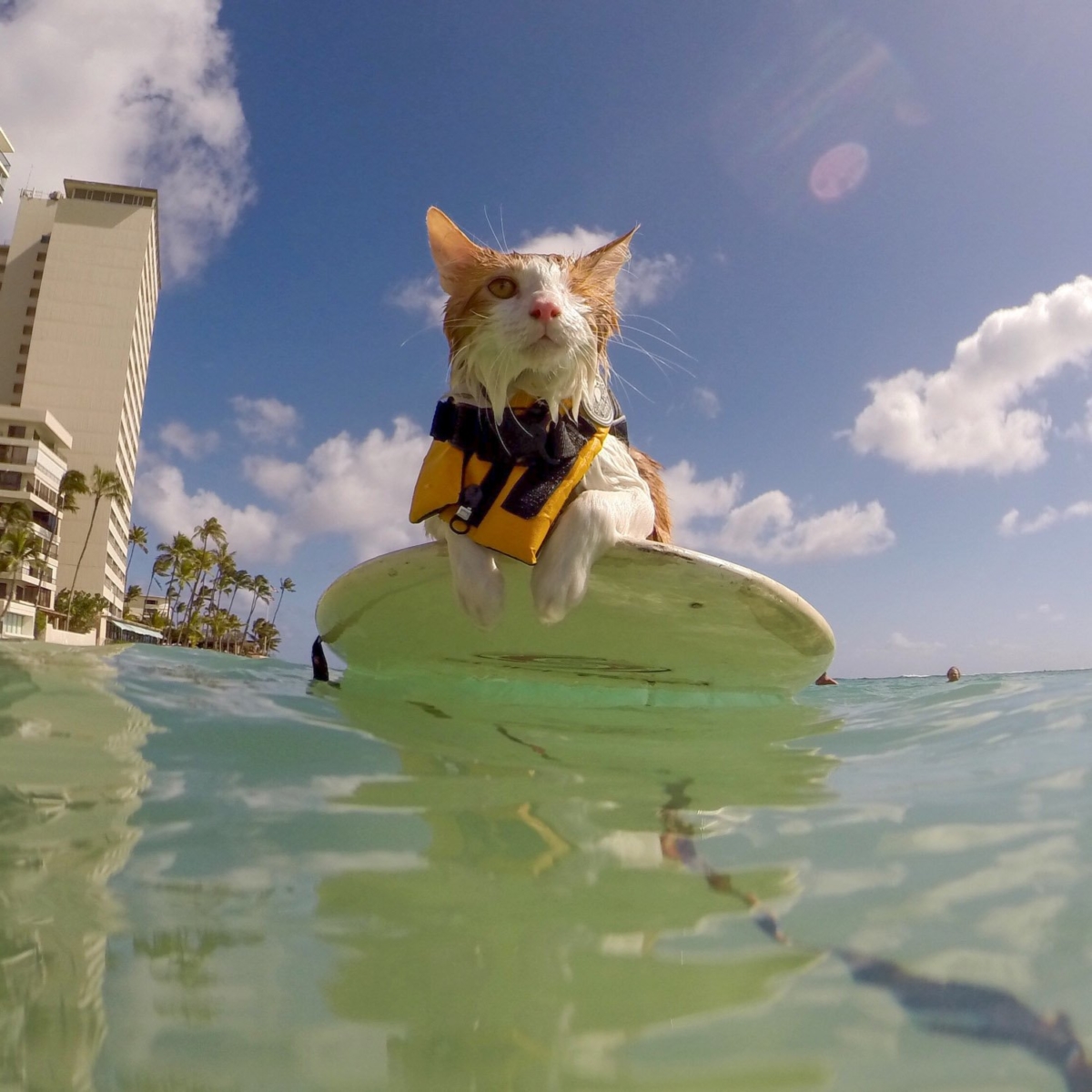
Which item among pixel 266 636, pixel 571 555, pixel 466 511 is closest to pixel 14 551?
pixel 266 636

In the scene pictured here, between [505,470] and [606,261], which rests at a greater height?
[606,261]

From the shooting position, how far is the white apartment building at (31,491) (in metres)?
59.2

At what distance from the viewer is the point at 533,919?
1.48 m

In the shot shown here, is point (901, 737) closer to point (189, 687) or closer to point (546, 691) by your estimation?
point (546, 691)

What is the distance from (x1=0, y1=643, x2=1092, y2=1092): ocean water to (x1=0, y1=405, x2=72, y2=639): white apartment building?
67.7m

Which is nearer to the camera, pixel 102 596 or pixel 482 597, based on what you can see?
pixel 482 597

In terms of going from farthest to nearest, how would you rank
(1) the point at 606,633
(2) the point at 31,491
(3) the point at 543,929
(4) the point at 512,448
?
(2) the point at 31,491 < (1) the point at 606,633 < (4) the point at 512,448 < (3) the point at 543,929

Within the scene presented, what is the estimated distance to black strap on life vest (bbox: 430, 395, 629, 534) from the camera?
A: 9.93ft

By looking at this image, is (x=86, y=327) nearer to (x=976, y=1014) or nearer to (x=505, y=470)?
(x=505, y=470)

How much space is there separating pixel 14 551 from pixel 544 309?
65.9 metres

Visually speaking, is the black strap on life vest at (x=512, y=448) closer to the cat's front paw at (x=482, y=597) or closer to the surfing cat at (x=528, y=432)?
the surfing cat at (x=528, y=432)

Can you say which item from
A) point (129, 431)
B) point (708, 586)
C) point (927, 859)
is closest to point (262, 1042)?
point (927, 859)

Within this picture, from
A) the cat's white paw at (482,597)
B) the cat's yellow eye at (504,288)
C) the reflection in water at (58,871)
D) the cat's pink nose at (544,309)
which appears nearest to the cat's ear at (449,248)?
the cat's yellow eye at (504,288)

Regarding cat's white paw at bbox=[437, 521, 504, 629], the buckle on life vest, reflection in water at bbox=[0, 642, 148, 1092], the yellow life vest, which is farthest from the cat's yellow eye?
reflection in water at bbox=[0, 642, 148, 1092]
